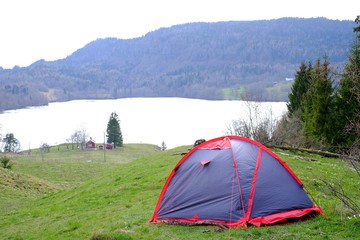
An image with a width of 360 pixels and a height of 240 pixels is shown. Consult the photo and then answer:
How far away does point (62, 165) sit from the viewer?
50.3 m

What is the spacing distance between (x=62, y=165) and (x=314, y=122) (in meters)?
33.1

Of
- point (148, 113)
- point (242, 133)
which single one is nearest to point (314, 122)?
point (242, 133)

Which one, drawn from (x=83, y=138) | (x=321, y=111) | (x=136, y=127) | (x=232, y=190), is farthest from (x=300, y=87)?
(x=136, y=127)

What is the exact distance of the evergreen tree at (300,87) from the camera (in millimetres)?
39875

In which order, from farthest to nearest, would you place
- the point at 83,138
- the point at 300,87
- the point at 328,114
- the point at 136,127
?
1. the point at 136,127
2. the point at 83,138
3. the point at 300,87
4. the point at 328,114

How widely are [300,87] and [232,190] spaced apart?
32.5 m

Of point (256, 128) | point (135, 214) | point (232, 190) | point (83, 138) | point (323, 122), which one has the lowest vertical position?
point (83, 138)

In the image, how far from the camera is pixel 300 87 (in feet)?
133

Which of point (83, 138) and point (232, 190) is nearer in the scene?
point (232, 190)

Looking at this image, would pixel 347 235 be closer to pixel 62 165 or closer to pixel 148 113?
pixel 62 165

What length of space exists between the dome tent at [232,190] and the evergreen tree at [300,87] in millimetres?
29551

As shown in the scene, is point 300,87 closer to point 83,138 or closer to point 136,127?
point 83,138

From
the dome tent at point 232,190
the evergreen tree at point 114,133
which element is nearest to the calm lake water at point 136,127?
the evergreen tree at point 114,133

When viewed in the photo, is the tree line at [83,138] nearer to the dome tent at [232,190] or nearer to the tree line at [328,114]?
the tree line at [328,114]
